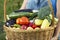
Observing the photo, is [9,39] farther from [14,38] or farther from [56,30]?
[56,30]

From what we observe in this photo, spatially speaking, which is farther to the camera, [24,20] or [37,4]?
[37,4]

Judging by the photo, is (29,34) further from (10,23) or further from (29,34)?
(10,23)

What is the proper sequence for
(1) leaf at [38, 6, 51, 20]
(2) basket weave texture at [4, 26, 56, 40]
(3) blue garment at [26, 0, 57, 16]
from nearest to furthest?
(2) basket weave texture at [4, 26, 56, 40], (1) leaf at [38, 6, 51, 20], (3) blue garment at [26, 0, 57, 16]

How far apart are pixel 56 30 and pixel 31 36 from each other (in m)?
0.30

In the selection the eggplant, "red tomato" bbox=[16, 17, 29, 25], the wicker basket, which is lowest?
the wicker basket

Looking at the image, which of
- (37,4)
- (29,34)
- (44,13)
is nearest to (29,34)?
(29,34)

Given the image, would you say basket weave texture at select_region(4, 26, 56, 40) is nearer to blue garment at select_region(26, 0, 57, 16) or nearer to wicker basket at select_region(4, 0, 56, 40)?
wicker basket at select_region(4, 0, 56, 40)

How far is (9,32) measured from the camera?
61.0 inches

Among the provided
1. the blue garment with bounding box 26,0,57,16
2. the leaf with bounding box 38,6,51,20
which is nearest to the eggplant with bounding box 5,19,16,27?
the leaf with bounding box 38,6,51,20

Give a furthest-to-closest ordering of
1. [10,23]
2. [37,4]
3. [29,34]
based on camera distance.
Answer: [37,4] → [10,23] → [29,34]

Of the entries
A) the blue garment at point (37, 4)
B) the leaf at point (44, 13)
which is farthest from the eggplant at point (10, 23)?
the blue garment at point (37, 4)

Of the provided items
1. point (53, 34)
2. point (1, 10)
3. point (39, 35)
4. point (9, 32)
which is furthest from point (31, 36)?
point (1, 10)

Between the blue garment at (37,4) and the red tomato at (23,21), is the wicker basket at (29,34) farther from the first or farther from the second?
the blue garment at (37,4)

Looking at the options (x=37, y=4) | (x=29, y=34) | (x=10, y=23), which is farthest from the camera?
(x=37, y=4)
